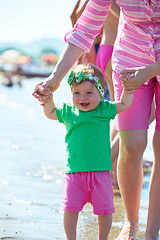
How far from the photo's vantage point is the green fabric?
2.77 metres

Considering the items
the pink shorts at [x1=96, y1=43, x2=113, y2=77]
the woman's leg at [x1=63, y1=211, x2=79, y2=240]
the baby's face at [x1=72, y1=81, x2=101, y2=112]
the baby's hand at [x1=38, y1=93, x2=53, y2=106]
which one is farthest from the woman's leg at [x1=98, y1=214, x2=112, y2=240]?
the pink shorts at [x1=96, y1=43, x2=113, y2=77]

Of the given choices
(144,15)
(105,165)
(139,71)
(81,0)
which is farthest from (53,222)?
(81,0)

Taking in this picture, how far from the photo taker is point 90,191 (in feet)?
9.14

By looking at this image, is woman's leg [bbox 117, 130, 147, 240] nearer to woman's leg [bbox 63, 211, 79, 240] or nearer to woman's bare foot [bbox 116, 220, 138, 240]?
woman's bare foot [bbox 116, 220, 138, 240]

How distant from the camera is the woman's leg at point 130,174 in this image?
10.2 ft

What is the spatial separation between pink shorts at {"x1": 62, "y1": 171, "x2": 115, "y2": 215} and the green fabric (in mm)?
39

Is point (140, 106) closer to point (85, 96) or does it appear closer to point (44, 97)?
point (85, 96)

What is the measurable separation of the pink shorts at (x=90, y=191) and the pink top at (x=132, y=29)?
0.73m

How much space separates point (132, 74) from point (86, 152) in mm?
509

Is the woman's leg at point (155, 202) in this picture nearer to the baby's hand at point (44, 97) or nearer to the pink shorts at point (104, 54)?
the baby's hand at point (44, 97)

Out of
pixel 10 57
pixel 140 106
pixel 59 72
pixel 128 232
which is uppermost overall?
pixel 59 72

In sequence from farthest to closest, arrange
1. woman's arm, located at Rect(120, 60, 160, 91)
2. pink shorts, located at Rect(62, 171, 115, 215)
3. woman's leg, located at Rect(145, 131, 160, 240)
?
woman's leg, located at Rect(145, 131, 160, 240), woman's arm, located at Rect(120, 60, 160, 91), pink shorts, located at Rect(62, 171, 115, 215)

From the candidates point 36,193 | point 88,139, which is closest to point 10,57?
point 36,193

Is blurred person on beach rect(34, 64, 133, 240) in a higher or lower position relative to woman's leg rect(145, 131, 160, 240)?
higher
